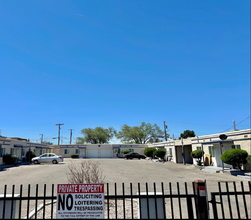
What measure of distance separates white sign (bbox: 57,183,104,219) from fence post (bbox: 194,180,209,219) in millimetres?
1626

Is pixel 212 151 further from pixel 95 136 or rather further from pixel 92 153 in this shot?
pixel 95 136

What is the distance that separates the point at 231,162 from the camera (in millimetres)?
16531

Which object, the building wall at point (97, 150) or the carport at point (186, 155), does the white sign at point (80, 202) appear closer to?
the carport at point (186, 155)

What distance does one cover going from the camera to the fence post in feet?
11.5

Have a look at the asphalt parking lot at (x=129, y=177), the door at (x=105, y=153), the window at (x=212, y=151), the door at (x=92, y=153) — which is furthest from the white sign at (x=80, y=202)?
the door at (x=92, y=153)

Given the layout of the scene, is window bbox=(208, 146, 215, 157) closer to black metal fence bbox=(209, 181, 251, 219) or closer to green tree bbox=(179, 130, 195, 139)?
black metal fence bbox=(209, 181, 251, 219)

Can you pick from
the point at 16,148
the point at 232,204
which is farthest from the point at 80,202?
the point at 16,148

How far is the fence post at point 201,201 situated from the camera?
11.5 ft

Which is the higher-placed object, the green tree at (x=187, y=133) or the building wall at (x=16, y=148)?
the green tree at (x=187, y=133)

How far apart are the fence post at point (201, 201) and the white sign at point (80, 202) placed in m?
1.63

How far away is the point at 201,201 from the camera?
3535mm

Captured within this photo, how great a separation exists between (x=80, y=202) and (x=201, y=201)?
2058 millimetres

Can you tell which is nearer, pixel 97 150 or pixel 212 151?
pixel 212 151

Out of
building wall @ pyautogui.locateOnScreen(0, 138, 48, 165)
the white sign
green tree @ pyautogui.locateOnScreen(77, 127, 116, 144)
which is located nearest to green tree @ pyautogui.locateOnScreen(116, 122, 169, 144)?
green tree @ pyautogui.locateOnScreen(77, 127, 116, 144)
